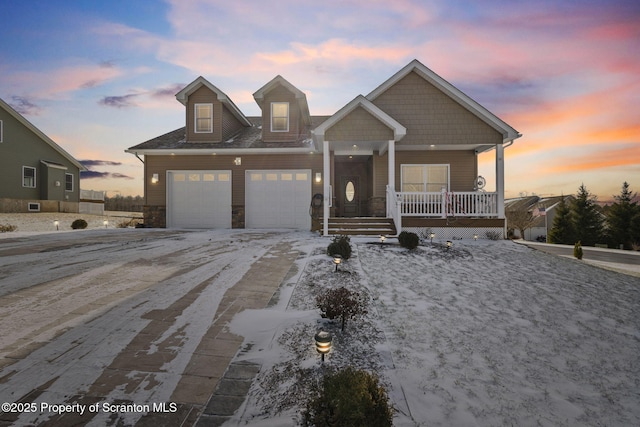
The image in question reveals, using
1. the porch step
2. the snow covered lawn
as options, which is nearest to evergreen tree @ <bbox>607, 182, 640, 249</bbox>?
the snow covered lawn

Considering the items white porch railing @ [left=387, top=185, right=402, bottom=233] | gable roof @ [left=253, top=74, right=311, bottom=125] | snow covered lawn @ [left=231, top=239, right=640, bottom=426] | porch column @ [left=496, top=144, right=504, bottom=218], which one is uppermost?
gable roof @ [left=253, top=74, right=311, bottom=125]

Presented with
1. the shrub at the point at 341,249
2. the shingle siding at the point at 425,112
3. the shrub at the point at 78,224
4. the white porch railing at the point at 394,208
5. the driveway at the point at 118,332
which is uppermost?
the shingle siding at the point at 425,112

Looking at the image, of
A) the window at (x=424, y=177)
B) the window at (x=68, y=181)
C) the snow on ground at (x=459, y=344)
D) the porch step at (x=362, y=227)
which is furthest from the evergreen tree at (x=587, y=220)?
the window at (x=68, y=181)

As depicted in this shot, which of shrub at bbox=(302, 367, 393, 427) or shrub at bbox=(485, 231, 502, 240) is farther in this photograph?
shrub at bbox=(485, 231, 502, 240)

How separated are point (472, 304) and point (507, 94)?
16.2m

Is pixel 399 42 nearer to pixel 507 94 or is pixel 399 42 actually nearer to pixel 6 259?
pixel 507 94

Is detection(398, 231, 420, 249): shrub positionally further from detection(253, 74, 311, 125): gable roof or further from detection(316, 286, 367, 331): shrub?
detection(253, 74, 311, 125): gable roof

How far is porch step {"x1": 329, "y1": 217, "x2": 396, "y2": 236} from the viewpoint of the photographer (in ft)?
31.4

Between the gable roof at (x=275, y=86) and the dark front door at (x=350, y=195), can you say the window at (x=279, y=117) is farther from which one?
the dark front door at (x=350, y=195)

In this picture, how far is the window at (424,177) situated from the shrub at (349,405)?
1131cm

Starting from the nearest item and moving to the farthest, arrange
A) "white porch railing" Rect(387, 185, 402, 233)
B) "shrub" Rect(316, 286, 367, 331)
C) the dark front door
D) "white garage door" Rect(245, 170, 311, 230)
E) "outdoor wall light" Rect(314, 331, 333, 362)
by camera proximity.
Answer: "outdoor wall light" Rect(314, 331, 333, 362), "shrub" Rect(316, 286, 367, 331), "white porch railing" Rect(387, 185, 402, 233), "white garage door" Rect(245, 170, 311, 230), the dark front door

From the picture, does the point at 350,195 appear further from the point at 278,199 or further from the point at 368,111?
the point at 368,111

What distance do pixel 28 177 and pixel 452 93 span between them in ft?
83.2

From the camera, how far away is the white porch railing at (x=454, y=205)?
33.1ft
